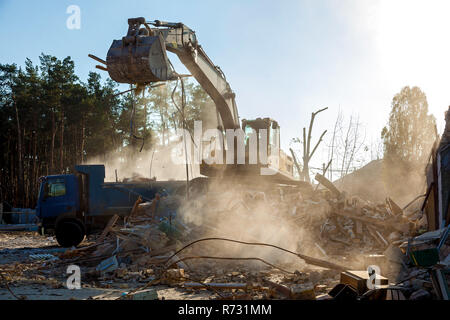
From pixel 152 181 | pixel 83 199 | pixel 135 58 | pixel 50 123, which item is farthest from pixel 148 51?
pixel 50 123

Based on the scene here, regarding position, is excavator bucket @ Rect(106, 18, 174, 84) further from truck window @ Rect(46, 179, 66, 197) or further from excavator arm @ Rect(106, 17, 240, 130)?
truck window @ Rect(46, 179, 66, 197)

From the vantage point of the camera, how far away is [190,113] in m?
42.0

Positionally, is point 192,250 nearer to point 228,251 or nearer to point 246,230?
point 228,251

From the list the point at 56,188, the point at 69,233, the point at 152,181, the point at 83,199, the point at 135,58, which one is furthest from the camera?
the point at 152,181

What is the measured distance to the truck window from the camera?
14473 millimetres

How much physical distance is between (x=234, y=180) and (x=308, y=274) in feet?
19.9

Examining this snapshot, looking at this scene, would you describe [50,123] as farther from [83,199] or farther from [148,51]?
[148,51]

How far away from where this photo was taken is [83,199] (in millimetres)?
14758

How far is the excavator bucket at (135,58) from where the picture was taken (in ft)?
24.6

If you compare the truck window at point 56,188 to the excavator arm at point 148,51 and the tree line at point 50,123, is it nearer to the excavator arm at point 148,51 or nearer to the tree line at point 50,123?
the excavator arm at point 148,51

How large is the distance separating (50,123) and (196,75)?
30.9m

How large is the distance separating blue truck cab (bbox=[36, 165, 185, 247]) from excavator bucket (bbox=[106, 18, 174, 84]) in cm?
733

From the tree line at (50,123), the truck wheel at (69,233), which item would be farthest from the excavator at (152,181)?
the tree line at (50,123)
